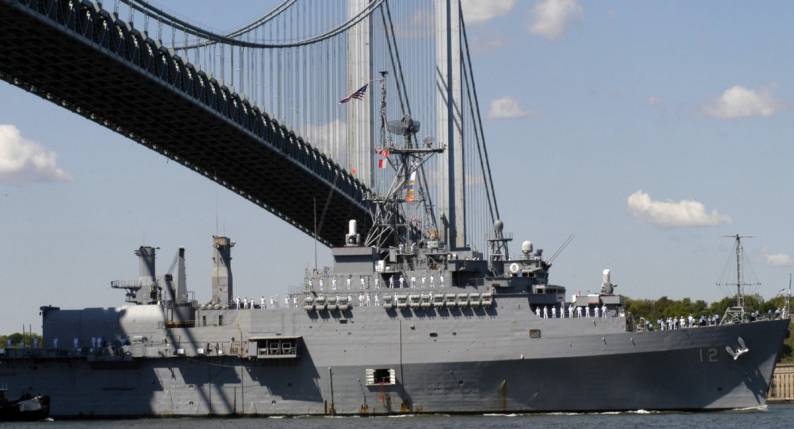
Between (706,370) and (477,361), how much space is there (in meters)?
6.86

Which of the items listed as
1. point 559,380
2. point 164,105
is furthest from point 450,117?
point 559,380

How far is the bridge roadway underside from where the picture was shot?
153ft

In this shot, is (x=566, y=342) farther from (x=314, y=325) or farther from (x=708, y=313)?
(x=708, y=313)

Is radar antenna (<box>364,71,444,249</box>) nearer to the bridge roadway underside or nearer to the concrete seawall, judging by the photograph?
the bridge roadway underside

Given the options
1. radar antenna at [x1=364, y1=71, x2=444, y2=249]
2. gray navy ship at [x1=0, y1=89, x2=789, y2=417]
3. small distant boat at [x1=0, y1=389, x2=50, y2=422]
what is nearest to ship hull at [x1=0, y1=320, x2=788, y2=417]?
gray navy ship at [x1=0, y1=89, x2=789, y2=417]

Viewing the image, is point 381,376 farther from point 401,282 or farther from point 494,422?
point 494,422

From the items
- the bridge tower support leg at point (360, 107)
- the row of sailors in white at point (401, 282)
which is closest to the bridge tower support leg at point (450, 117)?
the bridge tower support leg at point (360, 107)

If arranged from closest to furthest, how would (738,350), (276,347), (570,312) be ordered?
(738,350) < (570,312) < (276,347)

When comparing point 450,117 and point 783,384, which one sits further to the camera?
point 783,384

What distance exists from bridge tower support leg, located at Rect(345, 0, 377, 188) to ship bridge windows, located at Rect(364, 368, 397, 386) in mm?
19520

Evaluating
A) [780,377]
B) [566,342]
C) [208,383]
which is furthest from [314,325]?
[780,377]

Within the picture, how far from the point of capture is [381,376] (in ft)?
156

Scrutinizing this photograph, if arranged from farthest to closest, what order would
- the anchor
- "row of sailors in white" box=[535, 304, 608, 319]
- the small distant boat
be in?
the small distant boat
"row of sailors in white" box=[535, 304, 608, 319]
the anchor

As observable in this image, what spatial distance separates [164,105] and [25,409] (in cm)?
1154
